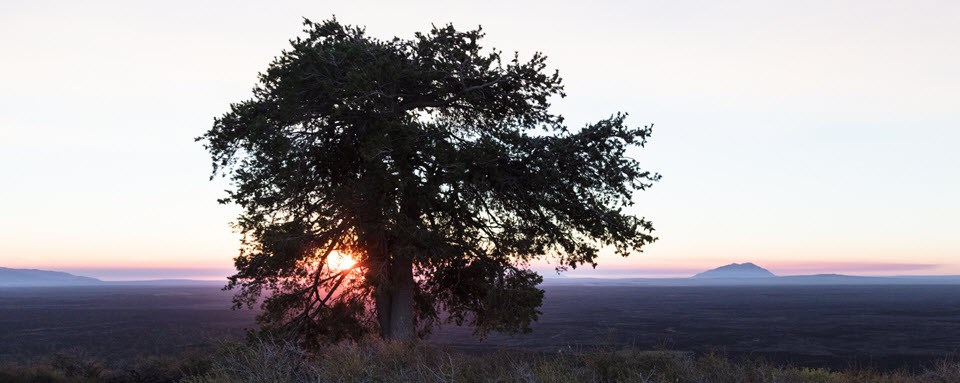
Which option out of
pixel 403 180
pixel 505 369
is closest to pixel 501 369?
pixel 505 369

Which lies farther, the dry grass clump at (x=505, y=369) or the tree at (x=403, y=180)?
the tree at (x=403, y=180)

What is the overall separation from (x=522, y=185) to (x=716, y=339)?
45520 millimetres

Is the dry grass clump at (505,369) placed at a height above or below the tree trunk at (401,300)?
below

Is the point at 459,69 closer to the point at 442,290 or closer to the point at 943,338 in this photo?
the point at 442,290

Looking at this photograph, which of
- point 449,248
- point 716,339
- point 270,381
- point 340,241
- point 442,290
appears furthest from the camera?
point 716,339

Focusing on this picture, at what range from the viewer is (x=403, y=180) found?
18359mm

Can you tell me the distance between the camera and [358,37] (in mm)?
21312

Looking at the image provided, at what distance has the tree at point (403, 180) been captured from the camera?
18875 millimetres

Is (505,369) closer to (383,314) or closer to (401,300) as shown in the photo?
(401,300)

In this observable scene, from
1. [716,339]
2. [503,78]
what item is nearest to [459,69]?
[503,78]

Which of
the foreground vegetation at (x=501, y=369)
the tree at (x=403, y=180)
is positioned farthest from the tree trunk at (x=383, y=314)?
the foreground vegetation at (x=501, y=369)

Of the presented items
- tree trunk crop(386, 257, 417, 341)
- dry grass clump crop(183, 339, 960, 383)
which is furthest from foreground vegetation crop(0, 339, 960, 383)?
tree trunk crop(386, 257, 417, 341)

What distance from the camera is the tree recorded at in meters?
18.9

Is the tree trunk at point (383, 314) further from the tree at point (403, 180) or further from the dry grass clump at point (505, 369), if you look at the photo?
the dry grass clump at point (505, 369)
